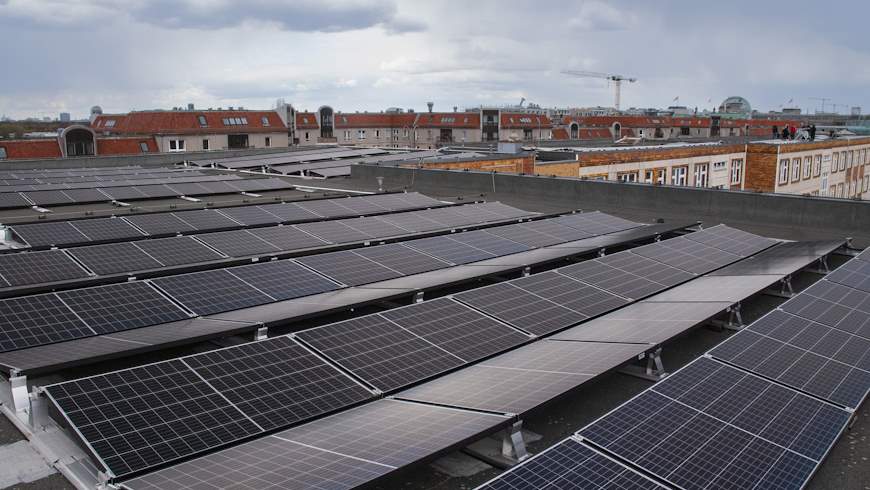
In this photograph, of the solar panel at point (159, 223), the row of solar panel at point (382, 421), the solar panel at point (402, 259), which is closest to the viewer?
the row of solar panel at point (382, 421)

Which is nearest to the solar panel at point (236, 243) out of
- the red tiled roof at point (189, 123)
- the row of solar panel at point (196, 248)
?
the row of solar panel at point (196, 248)

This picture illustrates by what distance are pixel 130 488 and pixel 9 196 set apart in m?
24.6

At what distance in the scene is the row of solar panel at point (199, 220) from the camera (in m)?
17.1

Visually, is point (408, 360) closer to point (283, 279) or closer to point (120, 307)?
point (283, 279)

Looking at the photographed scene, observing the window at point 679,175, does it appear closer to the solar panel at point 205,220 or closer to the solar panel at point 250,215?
the solar panel at point 250,215

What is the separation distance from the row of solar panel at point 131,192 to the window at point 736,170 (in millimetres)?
42141

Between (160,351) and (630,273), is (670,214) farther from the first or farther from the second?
(160,351)

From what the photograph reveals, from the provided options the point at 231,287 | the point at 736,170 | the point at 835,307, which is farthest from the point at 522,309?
the point at 736,170

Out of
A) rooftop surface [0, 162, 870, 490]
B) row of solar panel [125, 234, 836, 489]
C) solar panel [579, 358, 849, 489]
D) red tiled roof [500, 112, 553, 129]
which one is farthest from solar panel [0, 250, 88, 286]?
red tiled roof [500, 112, 553, 129]

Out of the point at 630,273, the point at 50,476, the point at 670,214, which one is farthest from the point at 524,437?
the point at 670,214

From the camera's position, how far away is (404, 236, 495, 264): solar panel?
15.8 metres

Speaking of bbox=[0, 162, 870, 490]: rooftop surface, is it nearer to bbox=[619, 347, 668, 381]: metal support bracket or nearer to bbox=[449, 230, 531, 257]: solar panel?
bbox=[619, 347, 668, 381]: metal support bracket

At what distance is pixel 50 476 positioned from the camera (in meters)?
6.79

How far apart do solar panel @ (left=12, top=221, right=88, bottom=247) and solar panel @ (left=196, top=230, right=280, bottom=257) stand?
123 inches
